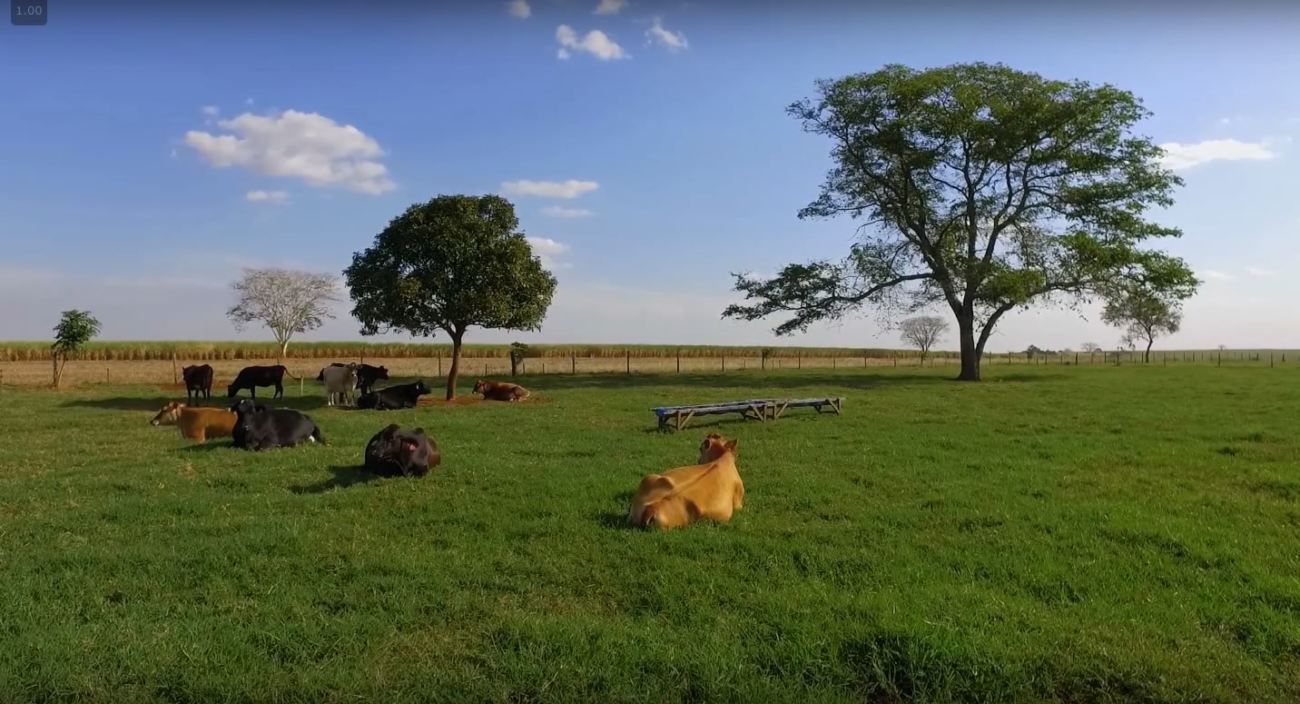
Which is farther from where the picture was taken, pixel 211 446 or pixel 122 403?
pixel 122 403

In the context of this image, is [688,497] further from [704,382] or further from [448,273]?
[704,382]

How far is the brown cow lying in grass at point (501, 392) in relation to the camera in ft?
74.9

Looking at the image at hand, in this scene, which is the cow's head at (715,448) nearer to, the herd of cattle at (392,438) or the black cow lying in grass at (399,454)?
the herd of cattle at (392,438)

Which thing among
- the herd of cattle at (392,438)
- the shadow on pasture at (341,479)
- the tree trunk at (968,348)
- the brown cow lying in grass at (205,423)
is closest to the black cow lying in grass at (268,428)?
the herd of cattle at (392,438)

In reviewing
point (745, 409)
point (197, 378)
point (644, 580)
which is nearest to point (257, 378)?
point (197, 378)

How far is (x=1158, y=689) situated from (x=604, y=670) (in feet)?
9.43

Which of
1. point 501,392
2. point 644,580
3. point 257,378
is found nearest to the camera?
point 644,580

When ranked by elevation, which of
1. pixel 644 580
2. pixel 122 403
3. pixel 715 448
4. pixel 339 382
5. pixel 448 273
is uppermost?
pixel 448 273

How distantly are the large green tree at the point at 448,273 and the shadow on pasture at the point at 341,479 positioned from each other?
11.6 metres

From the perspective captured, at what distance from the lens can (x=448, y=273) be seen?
2186 cm

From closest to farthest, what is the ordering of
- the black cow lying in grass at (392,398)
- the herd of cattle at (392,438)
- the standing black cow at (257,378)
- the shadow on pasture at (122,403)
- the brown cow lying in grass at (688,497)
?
the brown cow lying in grass at (688,497) → the herd of cattle at (392,438) → the black cow lying in grass at (392,398) → the shadow on pasture at (122,403) → the standing black cow at (257,378)

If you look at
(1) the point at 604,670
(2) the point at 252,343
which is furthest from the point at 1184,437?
(2) the point at 252,343

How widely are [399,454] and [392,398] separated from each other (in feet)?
37.8

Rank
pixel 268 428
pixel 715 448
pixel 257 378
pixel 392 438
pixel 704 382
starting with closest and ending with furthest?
1. pixel 715 448
2. pixel 392 438
3. pixel 268 428
4. pixel 257 378
5. pixel 704 382
